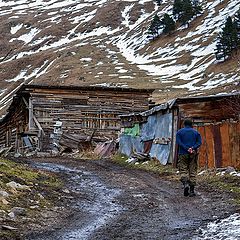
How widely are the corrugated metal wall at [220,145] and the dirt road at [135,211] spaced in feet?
6.12

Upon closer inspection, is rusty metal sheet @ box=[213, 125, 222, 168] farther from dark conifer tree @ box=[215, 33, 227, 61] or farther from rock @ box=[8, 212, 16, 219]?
dark conifer tree @ box=[215, 33, 227, 61]

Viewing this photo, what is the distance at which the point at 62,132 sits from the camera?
3241 cm

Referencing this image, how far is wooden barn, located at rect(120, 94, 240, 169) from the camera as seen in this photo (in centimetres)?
1410

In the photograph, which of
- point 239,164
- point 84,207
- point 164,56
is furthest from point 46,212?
point 164,56

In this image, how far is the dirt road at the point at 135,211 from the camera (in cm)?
699

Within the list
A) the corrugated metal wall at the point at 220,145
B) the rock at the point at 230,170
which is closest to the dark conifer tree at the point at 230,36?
the corrugated metal wall at the point at 220,145

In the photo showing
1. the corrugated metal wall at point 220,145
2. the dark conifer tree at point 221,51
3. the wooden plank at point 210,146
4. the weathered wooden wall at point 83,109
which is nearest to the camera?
the corrugated metal wall at point 220,145

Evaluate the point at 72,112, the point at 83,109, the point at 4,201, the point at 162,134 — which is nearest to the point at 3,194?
the point at 4,201

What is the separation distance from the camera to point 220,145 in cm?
1434

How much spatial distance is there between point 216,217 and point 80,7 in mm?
154301

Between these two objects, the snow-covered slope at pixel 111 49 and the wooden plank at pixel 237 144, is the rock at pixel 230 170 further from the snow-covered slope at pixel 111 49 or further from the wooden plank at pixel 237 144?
the snow-covered slope at pixel 111 49

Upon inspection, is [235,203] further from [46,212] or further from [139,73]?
[139,73]

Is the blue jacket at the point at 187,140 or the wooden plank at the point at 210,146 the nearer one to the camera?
the blue jacket at the point at 187,140

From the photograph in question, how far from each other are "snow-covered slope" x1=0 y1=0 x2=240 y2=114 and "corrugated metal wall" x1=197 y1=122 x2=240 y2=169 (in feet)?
156
